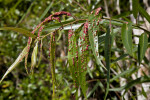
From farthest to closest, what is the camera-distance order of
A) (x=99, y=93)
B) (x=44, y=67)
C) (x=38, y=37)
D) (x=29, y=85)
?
(x=44, y=67), (x=29, y=85), (x=99, y=93), (x=38, y=37)

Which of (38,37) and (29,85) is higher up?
(38,37)

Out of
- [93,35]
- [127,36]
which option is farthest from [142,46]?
[93,35]

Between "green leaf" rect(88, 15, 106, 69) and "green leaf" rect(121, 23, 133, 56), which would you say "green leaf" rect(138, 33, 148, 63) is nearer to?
"green leaf" rect(121, 23, 133, 56)

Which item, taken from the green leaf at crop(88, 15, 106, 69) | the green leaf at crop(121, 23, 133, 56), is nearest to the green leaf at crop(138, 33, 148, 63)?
the green leaf at crop(121, 23, 133, 56)

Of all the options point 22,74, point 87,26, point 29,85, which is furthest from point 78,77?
point 22,74

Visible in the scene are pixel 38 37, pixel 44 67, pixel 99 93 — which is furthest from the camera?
pixel 44 67

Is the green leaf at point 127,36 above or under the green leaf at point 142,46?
above

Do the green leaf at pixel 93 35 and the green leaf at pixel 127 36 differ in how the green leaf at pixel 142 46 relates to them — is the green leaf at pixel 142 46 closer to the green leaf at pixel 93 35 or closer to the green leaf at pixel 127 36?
the green leaf at pixel 127 36

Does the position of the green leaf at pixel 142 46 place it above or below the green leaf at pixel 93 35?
below

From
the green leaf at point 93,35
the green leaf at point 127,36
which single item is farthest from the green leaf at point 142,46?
the green leaf at point 93,35

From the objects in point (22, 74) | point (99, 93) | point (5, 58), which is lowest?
point (99, 93)

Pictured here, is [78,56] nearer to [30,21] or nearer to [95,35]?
[95,35]
